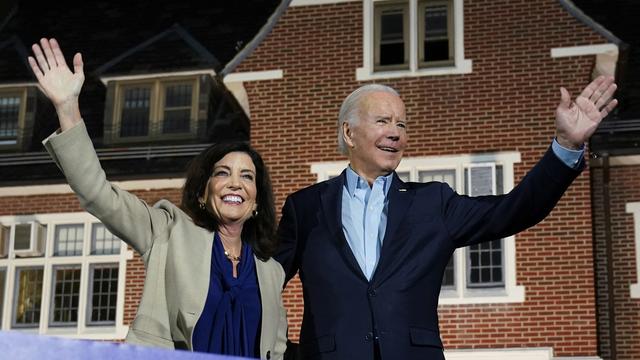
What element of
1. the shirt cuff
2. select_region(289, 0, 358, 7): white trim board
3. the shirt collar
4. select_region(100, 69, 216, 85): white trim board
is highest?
select_region(289, 0, 358, 7): white trim board

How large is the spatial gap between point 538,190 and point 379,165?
62 cm

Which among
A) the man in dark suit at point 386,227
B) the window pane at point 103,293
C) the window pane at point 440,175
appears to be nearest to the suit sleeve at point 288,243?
the man in dark suit at point 386,227

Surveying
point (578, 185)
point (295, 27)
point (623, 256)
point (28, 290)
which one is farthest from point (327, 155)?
point (28, 290)

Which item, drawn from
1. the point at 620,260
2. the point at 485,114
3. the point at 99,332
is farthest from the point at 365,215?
the point at 99,332

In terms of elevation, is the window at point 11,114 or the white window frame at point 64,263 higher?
the window at point 11,114

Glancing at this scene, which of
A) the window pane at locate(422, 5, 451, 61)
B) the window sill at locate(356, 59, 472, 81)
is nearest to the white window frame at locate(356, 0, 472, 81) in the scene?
the window sill at locate(356, 59, 472, 81)

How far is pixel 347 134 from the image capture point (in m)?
4.17

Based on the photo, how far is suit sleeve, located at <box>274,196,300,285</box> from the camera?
3967mm

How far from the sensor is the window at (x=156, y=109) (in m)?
13.9

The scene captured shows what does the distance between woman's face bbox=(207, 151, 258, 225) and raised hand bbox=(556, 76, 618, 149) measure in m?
1.12

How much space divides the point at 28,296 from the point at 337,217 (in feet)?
34.2

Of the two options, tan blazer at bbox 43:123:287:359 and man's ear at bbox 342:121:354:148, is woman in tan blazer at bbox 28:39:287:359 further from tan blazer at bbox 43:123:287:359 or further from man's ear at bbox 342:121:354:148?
man's ear at bbox 342:121:354:148

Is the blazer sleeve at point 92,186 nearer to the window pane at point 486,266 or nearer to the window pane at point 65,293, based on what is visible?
the window pane at point 486,266

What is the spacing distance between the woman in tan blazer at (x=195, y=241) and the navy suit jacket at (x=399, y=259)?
0.45 ft
